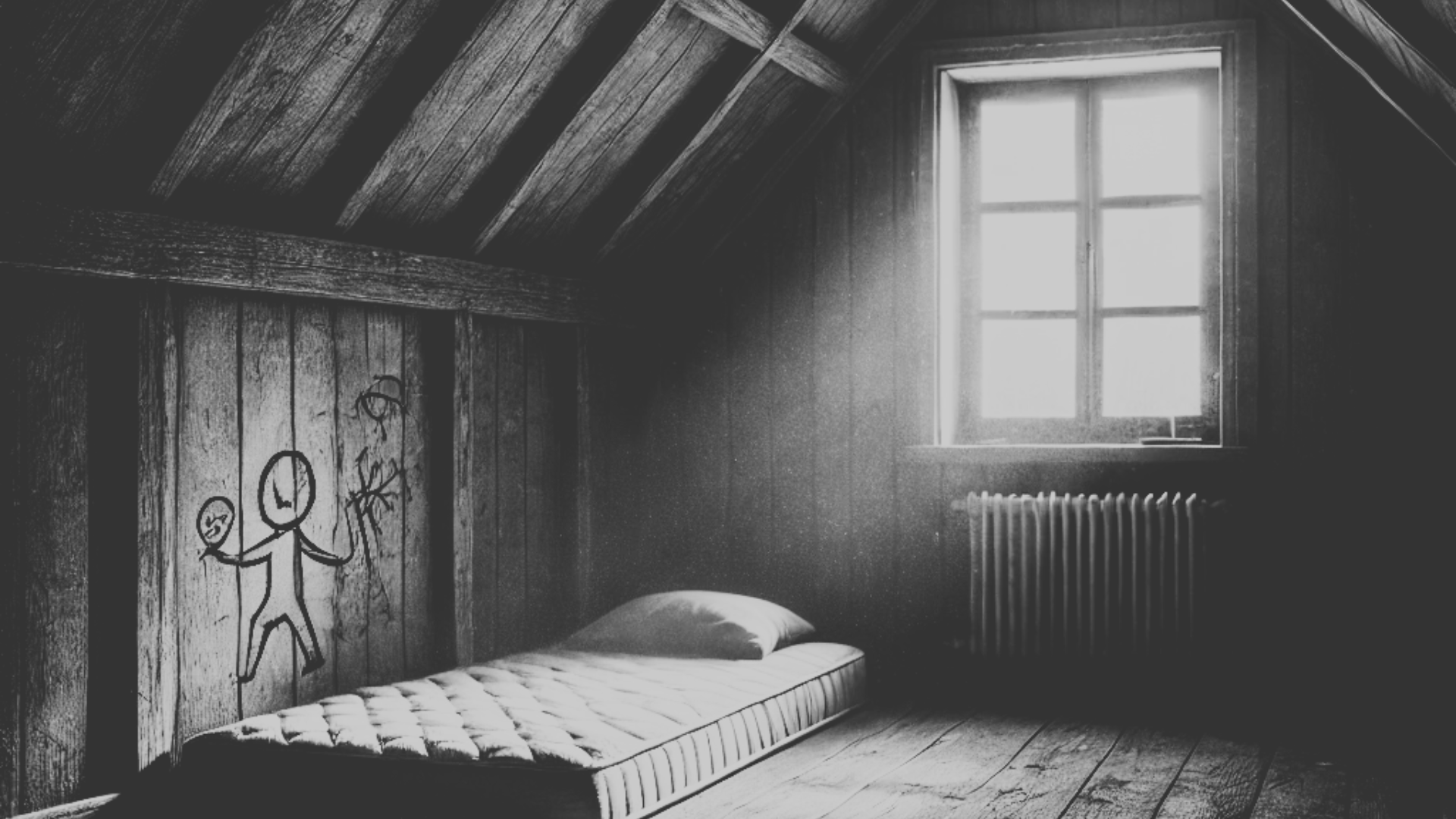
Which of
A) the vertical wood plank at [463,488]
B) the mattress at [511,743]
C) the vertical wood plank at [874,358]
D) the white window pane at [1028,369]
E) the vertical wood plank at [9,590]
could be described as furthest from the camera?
the vertical wood plank at [874,358]

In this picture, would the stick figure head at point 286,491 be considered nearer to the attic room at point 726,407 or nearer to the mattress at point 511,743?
the attic room at point 726,407

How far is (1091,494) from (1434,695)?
50.9 inches

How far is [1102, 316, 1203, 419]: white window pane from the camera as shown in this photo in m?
5.07

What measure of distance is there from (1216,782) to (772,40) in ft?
8.69

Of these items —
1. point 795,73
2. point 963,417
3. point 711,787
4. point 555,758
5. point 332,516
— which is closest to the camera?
point 555,758

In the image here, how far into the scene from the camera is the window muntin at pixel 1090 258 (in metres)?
5.08

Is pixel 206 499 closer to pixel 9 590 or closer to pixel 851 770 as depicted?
pixel 9 590

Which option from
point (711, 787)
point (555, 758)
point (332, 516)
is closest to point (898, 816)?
point (711, 787)

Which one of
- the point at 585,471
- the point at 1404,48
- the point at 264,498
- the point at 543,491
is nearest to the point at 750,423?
the point at 585,471

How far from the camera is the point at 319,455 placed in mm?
4078

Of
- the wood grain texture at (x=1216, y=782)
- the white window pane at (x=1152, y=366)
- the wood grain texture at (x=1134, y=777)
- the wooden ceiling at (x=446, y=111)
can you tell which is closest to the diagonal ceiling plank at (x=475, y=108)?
the wooden ceiling at (x=446, y=111)

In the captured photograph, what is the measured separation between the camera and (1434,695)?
467cm

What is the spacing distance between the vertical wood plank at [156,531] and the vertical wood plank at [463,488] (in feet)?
3.72

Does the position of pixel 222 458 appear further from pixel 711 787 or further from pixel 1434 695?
pixel 1434 695
